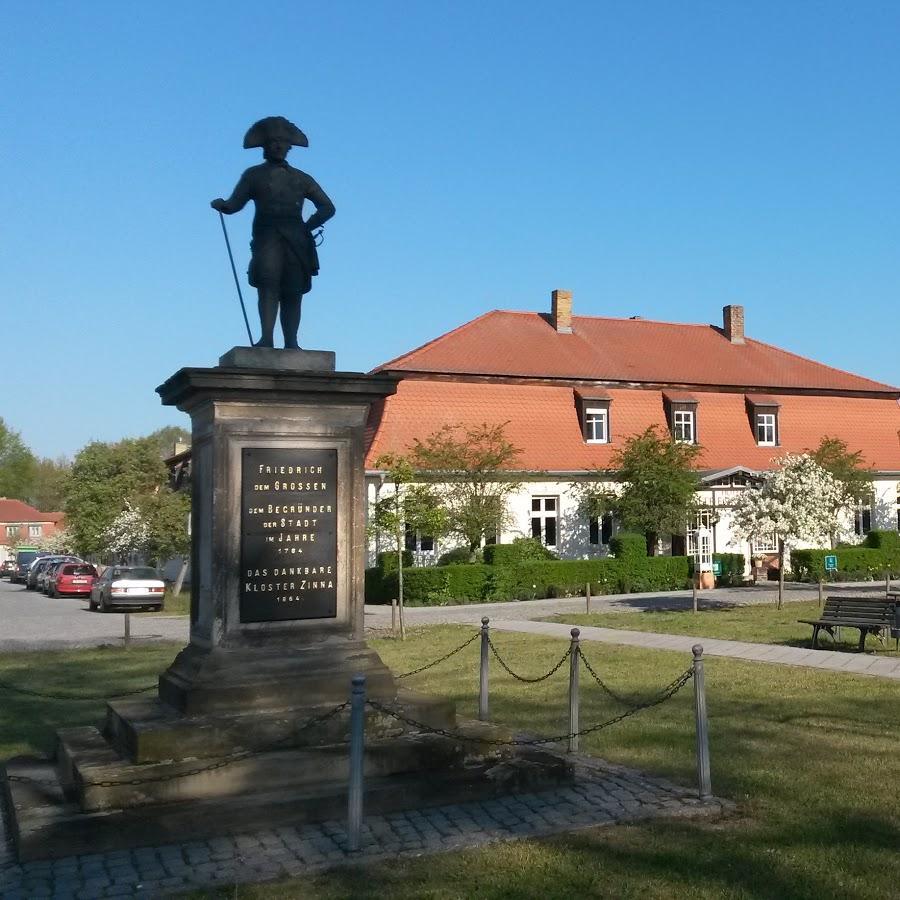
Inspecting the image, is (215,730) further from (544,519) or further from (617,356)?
(617,356)

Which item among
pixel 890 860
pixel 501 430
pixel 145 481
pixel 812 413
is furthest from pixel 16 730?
pixel 145 481

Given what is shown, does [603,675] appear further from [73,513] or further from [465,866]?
[73,513]

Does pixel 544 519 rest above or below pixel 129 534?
above

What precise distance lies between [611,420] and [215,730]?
108 feet

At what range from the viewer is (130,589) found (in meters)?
31.5

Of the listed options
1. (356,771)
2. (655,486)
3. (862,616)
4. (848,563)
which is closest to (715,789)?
(356,771)

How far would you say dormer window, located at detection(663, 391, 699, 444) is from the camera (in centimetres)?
4047

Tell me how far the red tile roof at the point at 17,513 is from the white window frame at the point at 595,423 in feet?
332

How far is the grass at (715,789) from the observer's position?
6.05m

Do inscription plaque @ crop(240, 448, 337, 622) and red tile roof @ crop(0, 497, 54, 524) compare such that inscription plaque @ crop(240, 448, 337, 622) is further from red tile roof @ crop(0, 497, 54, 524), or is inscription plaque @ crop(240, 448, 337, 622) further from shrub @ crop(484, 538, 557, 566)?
red tile roof @ crop(0, 497, 54, 524)

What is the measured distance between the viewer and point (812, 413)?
42781mm

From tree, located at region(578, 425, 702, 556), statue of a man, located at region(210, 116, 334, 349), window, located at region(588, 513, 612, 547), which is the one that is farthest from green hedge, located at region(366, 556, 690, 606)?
statue of a man, located at region(210, 116, 334, 349)

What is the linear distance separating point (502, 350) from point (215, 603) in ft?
105

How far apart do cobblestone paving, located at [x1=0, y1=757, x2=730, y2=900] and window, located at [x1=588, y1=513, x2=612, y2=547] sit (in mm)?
30470
